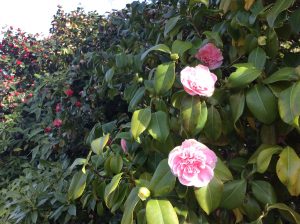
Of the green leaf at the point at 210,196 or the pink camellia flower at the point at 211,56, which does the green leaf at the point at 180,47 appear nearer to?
the pink camellia flower at the point at 211,56

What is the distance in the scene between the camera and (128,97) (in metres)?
1.68

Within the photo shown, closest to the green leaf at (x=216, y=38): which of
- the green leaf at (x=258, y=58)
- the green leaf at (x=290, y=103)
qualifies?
the green leaf at (x=258, y=58)

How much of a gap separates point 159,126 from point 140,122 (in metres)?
0.06

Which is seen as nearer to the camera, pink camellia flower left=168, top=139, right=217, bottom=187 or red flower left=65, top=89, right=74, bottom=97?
pink camellia flower left=168, top=139, right=217, bottom=187

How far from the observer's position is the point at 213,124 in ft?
3.70

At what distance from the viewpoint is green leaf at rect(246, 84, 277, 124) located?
104cm

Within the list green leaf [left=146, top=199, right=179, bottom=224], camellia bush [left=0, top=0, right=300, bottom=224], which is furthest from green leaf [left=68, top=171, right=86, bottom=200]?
green leaf [left=146, top=199, right=179, bottom=224]

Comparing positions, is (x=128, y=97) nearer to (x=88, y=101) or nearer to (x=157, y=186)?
(x=157, y=186)

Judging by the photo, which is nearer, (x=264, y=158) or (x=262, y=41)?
(x=264, y=158)

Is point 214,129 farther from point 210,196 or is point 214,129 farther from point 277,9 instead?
point 277,9

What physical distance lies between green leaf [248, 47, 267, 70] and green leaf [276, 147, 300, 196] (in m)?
0.28

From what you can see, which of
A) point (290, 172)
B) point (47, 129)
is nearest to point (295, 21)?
point (290, 172)

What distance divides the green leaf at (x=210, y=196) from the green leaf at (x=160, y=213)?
77 millimetres

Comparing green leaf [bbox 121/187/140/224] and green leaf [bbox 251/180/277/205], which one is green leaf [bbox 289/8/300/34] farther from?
green leaf [bbox 121/187/140/224]
